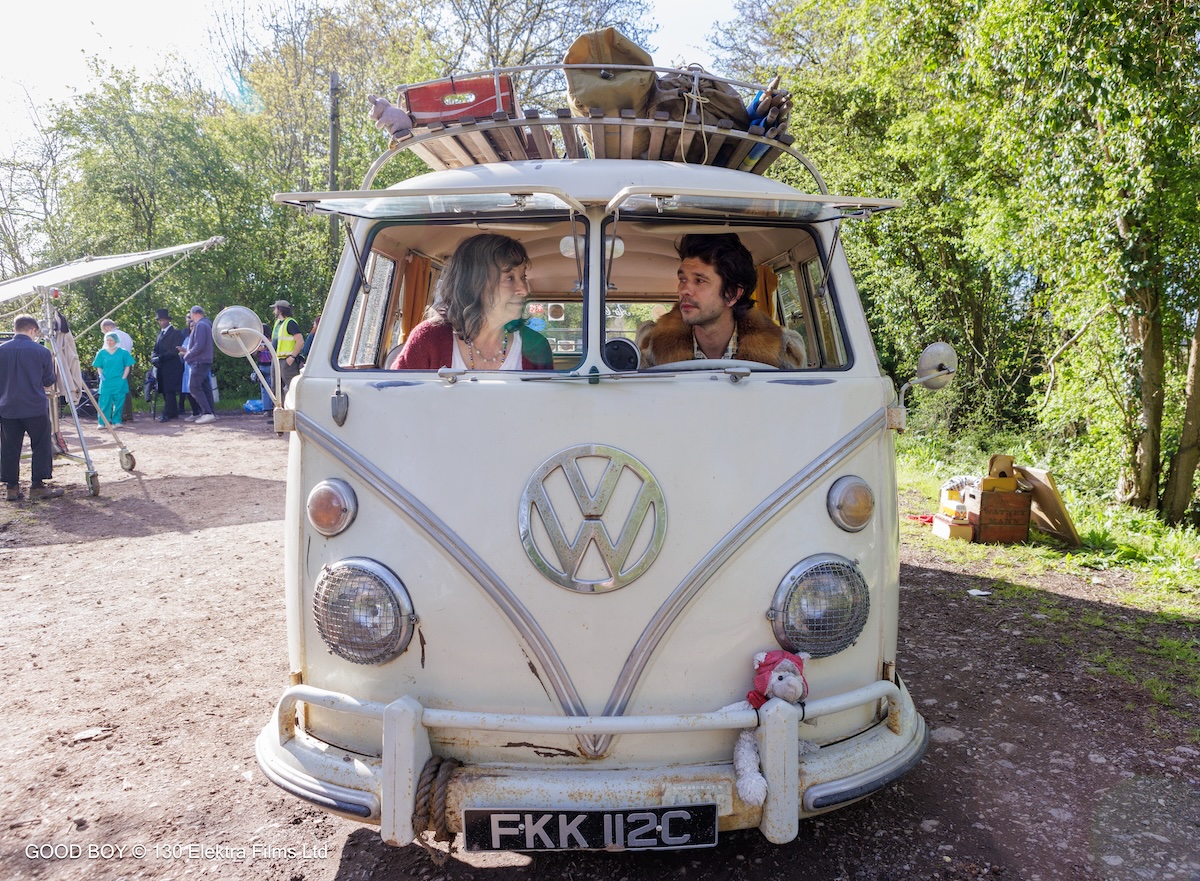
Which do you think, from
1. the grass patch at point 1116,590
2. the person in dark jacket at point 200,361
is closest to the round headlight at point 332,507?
the grass patch at point 1116,590

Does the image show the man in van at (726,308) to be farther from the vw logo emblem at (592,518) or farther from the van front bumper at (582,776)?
the van front bumper at (582,776)

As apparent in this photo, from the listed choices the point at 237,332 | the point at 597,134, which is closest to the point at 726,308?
the point at 597,134

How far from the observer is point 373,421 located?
2564 millimetres

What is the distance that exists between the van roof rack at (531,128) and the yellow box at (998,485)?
4359 mm

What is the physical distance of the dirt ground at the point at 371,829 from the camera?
109 inches

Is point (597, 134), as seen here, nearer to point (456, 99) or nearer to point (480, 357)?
point (456, 99)

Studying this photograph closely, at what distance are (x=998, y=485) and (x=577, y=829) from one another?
5853 millimetres

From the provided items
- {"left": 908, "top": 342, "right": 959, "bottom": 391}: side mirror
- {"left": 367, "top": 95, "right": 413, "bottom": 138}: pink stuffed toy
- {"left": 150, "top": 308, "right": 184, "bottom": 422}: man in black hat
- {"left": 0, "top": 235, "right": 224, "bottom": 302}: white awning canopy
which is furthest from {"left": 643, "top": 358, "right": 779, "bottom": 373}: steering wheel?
{"left": 150, "top": 308, "right": 184, "bottom": 422}: man in black hat

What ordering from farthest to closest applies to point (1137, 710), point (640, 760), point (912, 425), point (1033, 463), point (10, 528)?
point (912, 425) < point (1033, 463) < point (10, 528) < point (1137, 710) < point (640, 760)

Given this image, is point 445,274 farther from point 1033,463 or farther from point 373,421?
point 1033,463

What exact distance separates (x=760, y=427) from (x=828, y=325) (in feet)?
2.86

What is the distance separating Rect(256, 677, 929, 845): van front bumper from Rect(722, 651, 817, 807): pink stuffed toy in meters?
0.03

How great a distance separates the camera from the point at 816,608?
8.12 feet

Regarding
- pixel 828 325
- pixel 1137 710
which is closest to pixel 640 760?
pixel 828 325
